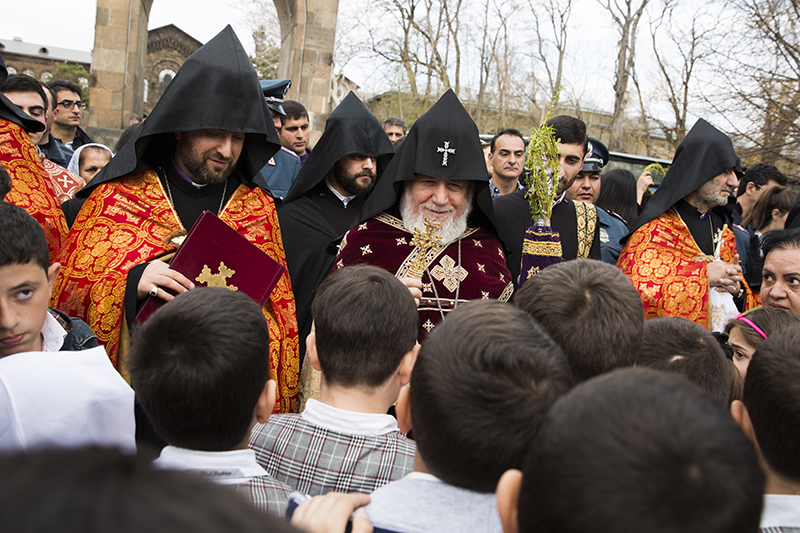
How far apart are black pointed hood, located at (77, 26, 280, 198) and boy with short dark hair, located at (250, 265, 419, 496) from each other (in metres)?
1.77

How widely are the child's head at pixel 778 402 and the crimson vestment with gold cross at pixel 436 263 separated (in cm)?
210

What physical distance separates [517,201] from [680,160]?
144cm

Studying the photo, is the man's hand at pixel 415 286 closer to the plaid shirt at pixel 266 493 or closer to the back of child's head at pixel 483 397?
the plaid shirt at pixel 266 493

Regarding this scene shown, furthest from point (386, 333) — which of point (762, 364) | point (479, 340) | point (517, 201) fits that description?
point (517, 201)

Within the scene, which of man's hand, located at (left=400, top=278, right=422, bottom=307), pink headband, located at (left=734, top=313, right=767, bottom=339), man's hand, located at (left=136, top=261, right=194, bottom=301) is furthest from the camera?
man's hand, located at (left=400, top=278, right=422, bottom=307)

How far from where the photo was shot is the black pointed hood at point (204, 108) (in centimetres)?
358

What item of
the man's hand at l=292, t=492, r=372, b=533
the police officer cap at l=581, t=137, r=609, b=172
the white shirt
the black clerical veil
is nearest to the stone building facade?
the police officer cap at l=581, t=137, r=609, b=172

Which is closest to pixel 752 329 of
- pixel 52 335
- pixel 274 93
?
pixel 52 335

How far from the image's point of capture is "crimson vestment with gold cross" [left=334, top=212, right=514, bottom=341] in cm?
379

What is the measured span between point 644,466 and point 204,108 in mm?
3372

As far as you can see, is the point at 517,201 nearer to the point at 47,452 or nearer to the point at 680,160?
the point at 680,160

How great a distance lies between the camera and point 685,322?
258 cm

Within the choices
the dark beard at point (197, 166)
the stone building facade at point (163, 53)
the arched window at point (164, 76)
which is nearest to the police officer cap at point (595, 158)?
the dark beard at point (197, 166)

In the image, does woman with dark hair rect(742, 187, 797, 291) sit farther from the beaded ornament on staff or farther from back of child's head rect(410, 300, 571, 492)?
back of child's head rect(410, 300, 571, 492)
